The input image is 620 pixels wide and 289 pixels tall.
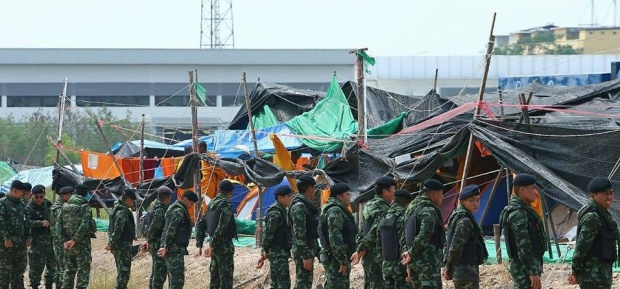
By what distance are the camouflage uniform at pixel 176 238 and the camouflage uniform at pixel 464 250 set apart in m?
5.42

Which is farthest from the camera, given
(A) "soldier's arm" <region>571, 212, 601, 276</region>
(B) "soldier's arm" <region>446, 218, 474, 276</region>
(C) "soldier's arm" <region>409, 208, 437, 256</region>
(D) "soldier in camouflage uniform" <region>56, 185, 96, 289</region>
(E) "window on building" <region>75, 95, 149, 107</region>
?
(E) "window on building" <region>75, 95, 149, 107</region>

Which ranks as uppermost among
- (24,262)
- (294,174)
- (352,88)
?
(352,88)

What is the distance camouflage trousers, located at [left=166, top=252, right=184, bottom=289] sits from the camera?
16.5 meters

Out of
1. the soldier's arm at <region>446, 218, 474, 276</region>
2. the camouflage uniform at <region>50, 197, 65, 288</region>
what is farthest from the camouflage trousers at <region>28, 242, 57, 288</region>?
the soldier's arm at <region>446, 218, 474, 276</region>

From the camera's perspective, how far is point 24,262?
19484 millimetres

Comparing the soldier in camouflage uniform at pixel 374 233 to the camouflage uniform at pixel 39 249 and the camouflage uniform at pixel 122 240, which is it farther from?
the camouflage uniform at pixel 39 249

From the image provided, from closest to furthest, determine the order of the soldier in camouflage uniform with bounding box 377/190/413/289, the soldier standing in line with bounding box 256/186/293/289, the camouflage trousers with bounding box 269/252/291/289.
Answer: the soldier in camouflage uniform with bounding box 377/190/413/289 → the soldier standing in line with bounding box 256/186/293/289 → the camouflage trousers with bounding box 269/252/291/289

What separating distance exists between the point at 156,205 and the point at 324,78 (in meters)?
48.2

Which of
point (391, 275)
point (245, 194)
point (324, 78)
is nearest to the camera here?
point (391, 275)

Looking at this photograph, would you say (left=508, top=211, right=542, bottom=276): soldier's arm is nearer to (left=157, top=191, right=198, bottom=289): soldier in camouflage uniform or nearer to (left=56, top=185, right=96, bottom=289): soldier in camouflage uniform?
(left=157, top=191, right=198, bottom=289): soldier in camouflage uniform

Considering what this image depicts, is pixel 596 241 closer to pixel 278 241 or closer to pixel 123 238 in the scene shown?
pixel 278 241

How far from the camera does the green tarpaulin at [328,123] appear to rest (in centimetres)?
2294

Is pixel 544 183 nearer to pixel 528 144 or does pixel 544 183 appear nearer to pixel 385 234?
pixel 528 144

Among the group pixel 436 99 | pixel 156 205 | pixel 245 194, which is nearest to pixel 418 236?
pixel 156 205
